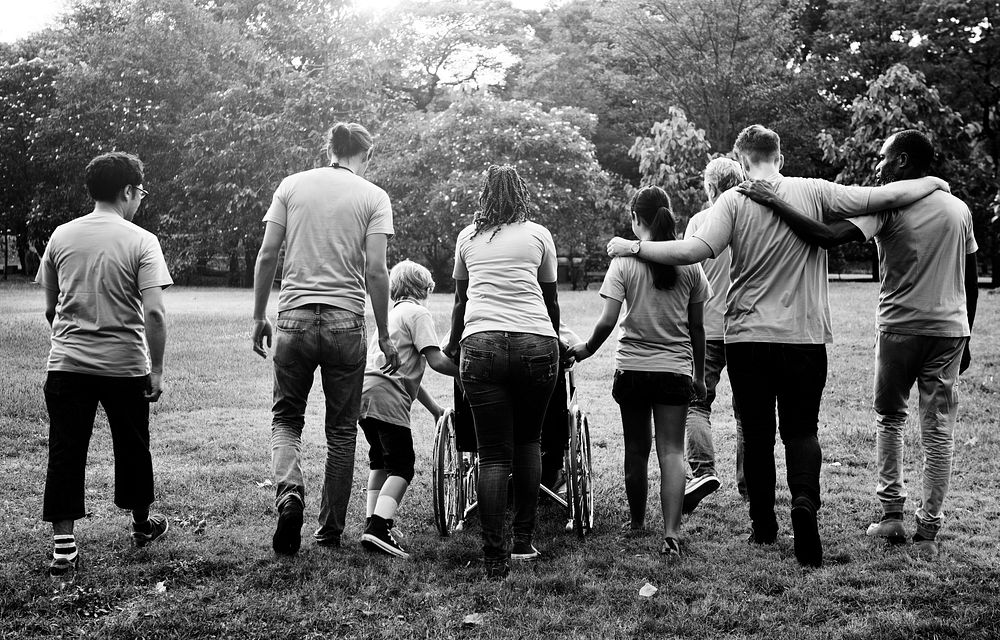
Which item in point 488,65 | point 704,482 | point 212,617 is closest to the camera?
point 212,617

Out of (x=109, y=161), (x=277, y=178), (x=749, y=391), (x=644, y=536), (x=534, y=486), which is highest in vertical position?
(x=277, y=178)

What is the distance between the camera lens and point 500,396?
406 centimetres


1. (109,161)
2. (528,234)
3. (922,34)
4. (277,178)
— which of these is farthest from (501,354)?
(922,34)

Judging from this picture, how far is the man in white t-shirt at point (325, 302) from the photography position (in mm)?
4188

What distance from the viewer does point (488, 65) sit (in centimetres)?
3741

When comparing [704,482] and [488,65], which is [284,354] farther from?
[488,65]

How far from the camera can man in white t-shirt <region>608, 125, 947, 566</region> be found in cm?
411

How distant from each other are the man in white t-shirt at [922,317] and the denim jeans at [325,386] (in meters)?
2.45

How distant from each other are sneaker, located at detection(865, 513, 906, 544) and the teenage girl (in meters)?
1.05

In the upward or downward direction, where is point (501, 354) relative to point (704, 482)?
upward

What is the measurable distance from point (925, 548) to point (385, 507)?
2660 mm

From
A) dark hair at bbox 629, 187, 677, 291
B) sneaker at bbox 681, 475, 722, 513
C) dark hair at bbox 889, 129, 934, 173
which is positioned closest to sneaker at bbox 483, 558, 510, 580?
sneaker at bbox 681, 475, 722, 513

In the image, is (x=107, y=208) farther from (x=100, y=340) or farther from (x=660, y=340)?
(x=660, y=340)

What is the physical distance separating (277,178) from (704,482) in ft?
52.3
